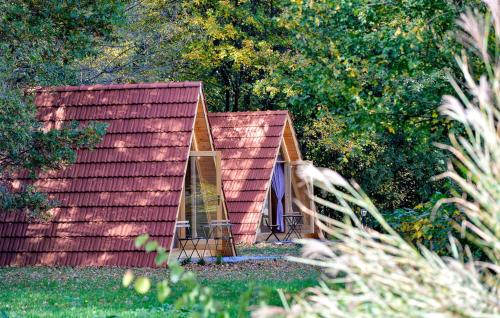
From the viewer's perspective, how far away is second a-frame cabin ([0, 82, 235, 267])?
13875mm

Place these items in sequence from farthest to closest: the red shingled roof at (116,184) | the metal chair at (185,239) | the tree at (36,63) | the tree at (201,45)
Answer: the tree at (201,45)
the metal chair at (185,239)
the red shingled roof at (116,184)
the tree at (36,63)

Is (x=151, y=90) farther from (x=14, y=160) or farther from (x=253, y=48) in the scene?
(x=253, y=48)

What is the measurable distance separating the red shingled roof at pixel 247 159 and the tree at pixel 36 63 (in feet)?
25.5

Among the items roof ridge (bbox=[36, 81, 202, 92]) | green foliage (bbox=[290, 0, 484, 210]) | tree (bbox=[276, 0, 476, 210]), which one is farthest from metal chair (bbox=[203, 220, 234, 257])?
tree (bbox=[276, 0, 476, 210])

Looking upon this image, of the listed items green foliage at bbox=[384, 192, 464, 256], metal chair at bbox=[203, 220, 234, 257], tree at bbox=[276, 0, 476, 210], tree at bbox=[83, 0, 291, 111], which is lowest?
green foliage at bbox=[384, 192, 464, 256]

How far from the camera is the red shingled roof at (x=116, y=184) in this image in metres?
13.9

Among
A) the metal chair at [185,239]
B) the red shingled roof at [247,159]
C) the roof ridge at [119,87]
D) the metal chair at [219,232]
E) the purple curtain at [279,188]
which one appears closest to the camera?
the metal chair at [185,239]

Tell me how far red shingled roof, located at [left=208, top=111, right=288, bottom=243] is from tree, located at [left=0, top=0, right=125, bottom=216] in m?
7.79

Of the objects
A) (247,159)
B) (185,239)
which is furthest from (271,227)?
(185,239)

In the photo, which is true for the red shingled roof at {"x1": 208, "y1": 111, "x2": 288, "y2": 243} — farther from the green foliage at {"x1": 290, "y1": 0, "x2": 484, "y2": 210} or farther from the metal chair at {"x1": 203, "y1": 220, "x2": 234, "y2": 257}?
the green foliage at {"x1": 290, "y1": 0, "x2": 484, "y2": 210}

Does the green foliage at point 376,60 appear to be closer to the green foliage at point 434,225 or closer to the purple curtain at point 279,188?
the green foliage at point 434,225

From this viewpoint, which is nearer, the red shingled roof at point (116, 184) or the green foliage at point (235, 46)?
the red shingled roof at point (116, 184)

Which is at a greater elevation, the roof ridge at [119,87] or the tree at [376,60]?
the roof ridge at [119,87]

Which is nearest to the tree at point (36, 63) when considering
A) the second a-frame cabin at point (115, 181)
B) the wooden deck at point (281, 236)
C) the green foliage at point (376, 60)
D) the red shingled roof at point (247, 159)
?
the second a-frame cabin at point (115, 181)
